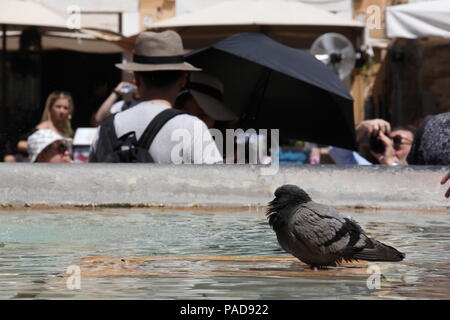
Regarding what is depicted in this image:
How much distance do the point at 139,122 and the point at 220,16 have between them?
29.0 ft

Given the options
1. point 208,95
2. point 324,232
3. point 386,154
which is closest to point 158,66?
point 208,95

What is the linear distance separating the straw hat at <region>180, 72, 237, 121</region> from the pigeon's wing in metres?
3.42

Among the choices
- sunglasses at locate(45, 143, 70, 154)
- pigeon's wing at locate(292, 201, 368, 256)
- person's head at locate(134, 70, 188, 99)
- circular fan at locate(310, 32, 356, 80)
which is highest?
person's head at locate(134, 70, 188, 99)

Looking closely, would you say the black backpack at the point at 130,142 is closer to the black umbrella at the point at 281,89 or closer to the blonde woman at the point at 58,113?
the black umbrella at the point at 281,89

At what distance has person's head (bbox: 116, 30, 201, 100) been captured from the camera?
220 inches

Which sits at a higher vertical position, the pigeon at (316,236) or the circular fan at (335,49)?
the pigeon at (316,236)

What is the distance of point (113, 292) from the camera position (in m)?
2.67

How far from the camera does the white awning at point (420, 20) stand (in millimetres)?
12273

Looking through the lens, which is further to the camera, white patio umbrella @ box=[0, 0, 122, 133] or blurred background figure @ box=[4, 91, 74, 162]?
white patio umbrella @ box=[0, 0, 122, 133]

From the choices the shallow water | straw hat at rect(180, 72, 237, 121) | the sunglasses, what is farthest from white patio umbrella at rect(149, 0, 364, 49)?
the shallow water

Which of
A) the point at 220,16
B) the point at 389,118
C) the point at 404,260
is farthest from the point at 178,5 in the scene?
the point at 404,260

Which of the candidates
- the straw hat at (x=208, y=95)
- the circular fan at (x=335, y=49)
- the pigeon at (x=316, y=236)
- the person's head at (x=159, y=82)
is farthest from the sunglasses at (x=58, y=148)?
the circular fan at (x=335, y=49)

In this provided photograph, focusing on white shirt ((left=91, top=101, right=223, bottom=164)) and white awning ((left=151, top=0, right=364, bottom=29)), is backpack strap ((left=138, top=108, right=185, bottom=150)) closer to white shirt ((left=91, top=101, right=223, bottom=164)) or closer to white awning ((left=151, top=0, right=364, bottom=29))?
white shirt ((left=91, top=101, right=223, bottom=164))

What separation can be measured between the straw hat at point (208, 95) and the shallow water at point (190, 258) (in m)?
1.87
